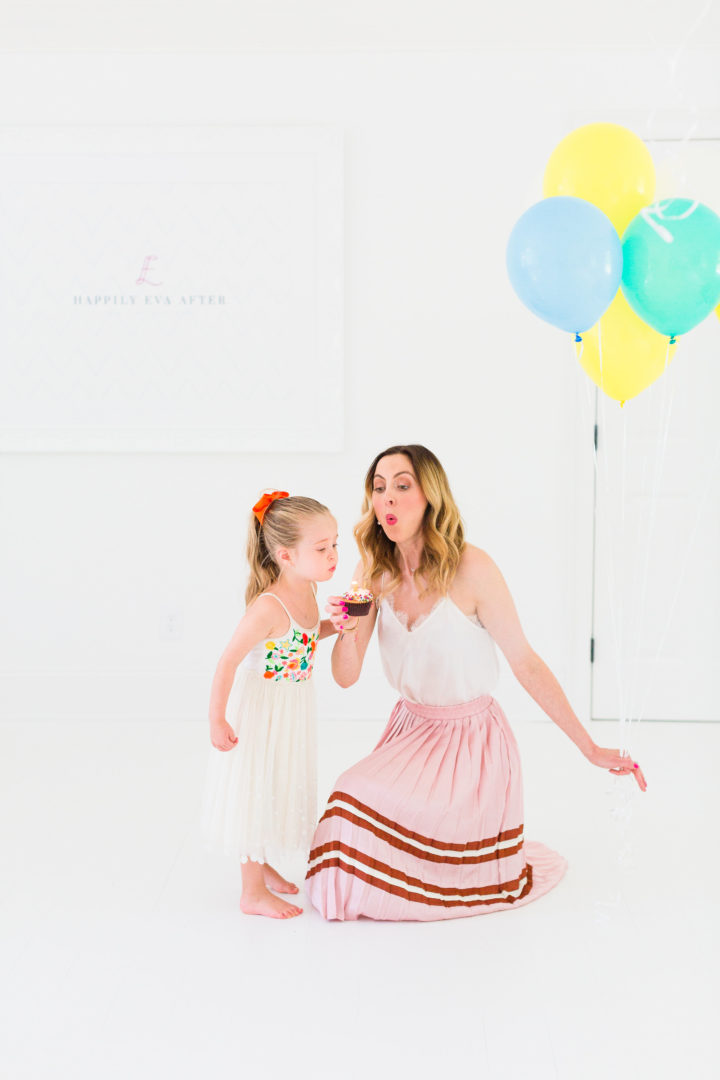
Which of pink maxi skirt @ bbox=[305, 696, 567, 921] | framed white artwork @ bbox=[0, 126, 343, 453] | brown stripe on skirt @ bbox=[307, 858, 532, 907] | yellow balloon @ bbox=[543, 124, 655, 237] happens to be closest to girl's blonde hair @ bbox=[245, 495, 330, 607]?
pink maxi skirt @ bbox=[305, 696, 567, 921]

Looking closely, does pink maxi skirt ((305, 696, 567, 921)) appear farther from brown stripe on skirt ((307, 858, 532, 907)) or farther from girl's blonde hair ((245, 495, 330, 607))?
girl's blonde hair ((245, 495, 330, 607))

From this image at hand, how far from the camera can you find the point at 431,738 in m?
2.29

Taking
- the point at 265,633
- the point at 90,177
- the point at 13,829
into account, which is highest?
the point at 90,177

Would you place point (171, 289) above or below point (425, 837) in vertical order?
above

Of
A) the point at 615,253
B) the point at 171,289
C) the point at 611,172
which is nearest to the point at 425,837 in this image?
the point at 615,253

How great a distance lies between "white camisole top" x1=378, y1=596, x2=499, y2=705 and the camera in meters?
2.27


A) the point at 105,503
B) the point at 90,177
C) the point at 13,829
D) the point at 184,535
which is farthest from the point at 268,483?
the point at 13,829

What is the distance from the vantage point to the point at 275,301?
3.68 metres

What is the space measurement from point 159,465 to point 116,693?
863 mm

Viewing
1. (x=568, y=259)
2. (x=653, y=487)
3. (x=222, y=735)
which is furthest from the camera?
(x=653, y=487)

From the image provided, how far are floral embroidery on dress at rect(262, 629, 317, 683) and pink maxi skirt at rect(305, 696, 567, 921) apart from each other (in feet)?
0.82

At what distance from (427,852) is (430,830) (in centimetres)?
5

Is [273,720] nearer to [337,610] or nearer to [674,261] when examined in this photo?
[337,610]

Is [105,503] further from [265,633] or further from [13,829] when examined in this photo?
[265,633]
